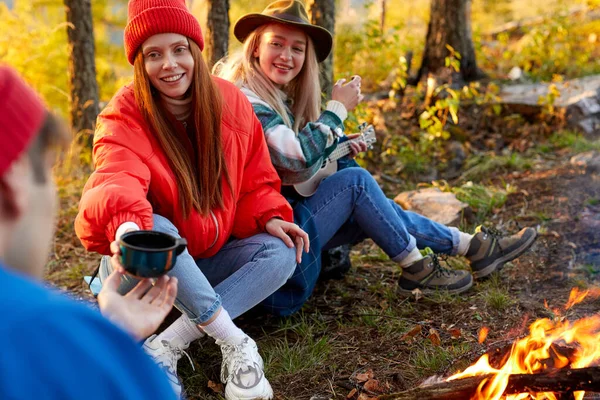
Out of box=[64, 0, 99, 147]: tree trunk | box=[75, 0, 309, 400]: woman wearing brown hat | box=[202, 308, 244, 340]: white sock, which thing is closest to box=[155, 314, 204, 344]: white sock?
box=[75, 0, 309, 400]: woman wearing brown hat

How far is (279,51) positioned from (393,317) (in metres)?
1.47

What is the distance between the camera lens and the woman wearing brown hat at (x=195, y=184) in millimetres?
2775

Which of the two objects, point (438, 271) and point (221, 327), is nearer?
point (221, 327)

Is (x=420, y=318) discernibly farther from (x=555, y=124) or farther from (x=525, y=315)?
(x=555, y=124)

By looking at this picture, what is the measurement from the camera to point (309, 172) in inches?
134

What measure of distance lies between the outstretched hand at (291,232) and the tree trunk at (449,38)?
181 inches

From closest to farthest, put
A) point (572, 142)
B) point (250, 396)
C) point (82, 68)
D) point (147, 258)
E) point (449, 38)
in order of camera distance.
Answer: point (147, 258)
point (250, 396)
point (572, 142)
point (82, 68)
point (449, 38)

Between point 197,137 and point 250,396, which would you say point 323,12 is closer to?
point 197,137

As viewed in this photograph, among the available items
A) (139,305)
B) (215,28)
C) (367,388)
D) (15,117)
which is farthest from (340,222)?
(15,117)

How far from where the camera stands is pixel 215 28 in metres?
Answer: 4.93

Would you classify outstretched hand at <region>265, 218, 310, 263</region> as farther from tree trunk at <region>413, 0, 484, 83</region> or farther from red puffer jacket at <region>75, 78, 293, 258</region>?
tree trunk at <region>413, 0, 484, 83</region>

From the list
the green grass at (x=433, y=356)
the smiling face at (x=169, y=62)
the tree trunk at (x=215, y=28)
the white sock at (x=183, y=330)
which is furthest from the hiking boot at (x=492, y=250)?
the tree trunk at (x=215, y=28)

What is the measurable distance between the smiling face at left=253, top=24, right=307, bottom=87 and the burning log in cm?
176

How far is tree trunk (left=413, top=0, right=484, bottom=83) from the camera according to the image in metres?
7.17
